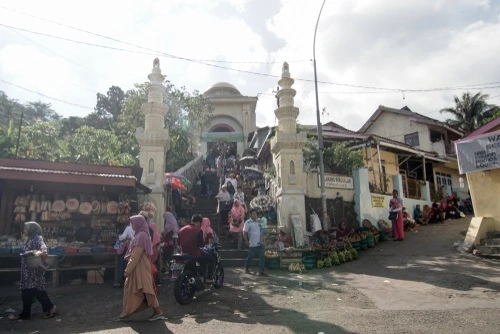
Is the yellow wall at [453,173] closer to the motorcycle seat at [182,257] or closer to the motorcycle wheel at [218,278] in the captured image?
the motorcycle wheel at [218,278]

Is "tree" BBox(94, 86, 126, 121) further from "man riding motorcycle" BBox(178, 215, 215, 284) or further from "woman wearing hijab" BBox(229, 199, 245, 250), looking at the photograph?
"man riding motorcycle" BBox(178, 215, 215, 284)

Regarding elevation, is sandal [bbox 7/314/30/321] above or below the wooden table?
below

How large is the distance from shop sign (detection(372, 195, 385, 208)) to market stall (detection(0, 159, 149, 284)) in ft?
31.8

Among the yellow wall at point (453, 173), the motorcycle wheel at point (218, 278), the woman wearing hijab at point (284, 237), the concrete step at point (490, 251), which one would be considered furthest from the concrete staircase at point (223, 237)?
the yellow wall at point (453, 173)

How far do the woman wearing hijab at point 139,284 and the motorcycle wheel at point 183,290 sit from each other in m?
0.73

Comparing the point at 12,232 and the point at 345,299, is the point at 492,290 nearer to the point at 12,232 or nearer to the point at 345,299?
the point at 345,299

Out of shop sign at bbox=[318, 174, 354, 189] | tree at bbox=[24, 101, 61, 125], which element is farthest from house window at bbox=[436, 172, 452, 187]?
tree at bbox=[24, 101, 61, 125]

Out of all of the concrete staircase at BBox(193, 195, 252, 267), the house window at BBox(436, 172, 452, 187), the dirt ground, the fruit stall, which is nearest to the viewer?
the dirt ground

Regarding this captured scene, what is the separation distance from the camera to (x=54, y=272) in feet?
28.5

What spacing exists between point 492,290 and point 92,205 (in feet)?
30.0

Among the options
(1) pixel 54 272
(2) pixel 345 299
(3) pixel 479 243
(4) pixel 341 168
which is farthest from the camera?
(4) pixel 341 168

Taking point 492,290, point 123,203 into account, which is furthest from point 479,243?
point 123,203

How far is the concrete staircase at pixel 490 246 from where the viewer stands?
10797mm

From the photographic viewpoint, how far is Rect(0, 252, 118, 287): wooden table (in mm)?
8625
